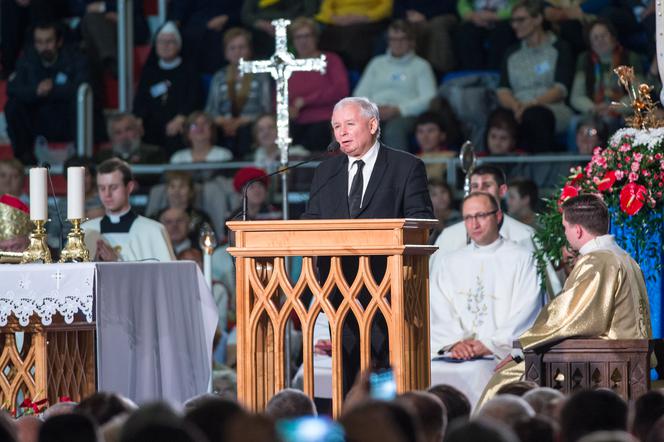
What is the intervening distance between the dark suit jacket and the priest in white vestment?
260 centimetres

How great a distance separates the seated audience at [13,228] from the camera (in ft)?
24.9

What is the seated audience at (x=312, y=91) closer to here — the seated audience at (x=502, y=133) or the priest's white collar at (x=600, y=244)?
the seated audience at (x=502, y=133)

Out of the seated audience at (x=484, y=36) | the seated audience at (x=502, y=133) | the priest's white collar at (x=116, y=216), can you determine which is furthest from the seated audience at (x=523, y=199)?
the priest's white collar at (x=116, y=216)

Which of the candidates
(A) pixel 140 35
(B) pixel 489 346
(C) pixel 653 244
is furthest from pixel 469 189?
(A) pixel 140 35

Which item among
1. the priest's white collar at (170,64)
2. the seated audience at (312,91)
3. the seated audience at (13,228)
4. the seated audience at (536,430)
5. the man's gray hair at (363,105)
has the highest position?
the priest's white collar at (170,64)

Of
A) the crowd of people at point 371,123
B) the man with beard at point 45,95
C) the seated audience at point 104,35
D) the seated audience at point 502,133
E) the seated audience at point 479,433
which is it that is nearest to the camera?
the seated audience at point 479,433

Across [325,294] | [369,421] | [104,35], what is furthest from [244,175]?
[369,421]

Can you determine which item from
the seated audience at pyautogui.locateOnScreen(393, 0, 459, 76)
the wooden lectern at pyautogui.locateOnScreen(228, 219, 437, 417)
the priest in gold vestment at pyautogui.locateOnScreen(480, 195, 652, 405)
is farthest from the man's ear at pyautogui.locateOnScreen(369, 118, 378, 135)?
the seated audience at pyautogui.locateOnScreen(393, 0, 459, 76)

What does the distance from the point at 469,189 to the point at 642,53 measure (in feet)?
11.1

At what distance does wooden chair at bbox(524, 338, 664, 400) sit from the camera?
19.7 ft

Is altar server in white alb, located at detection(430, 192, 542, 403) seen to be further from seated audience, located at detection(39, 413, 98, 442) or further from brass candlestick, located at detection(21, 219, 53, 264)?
seated audience, located at detection(39, 413, 98, 442)

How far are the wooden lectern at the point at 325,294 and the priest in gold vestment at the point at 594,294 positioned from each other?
907mm

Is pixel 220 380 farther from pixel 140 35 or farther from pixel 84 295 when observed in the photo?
pixel 140 35

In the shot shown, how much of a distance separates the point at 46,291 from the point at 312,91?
20.8 ft
